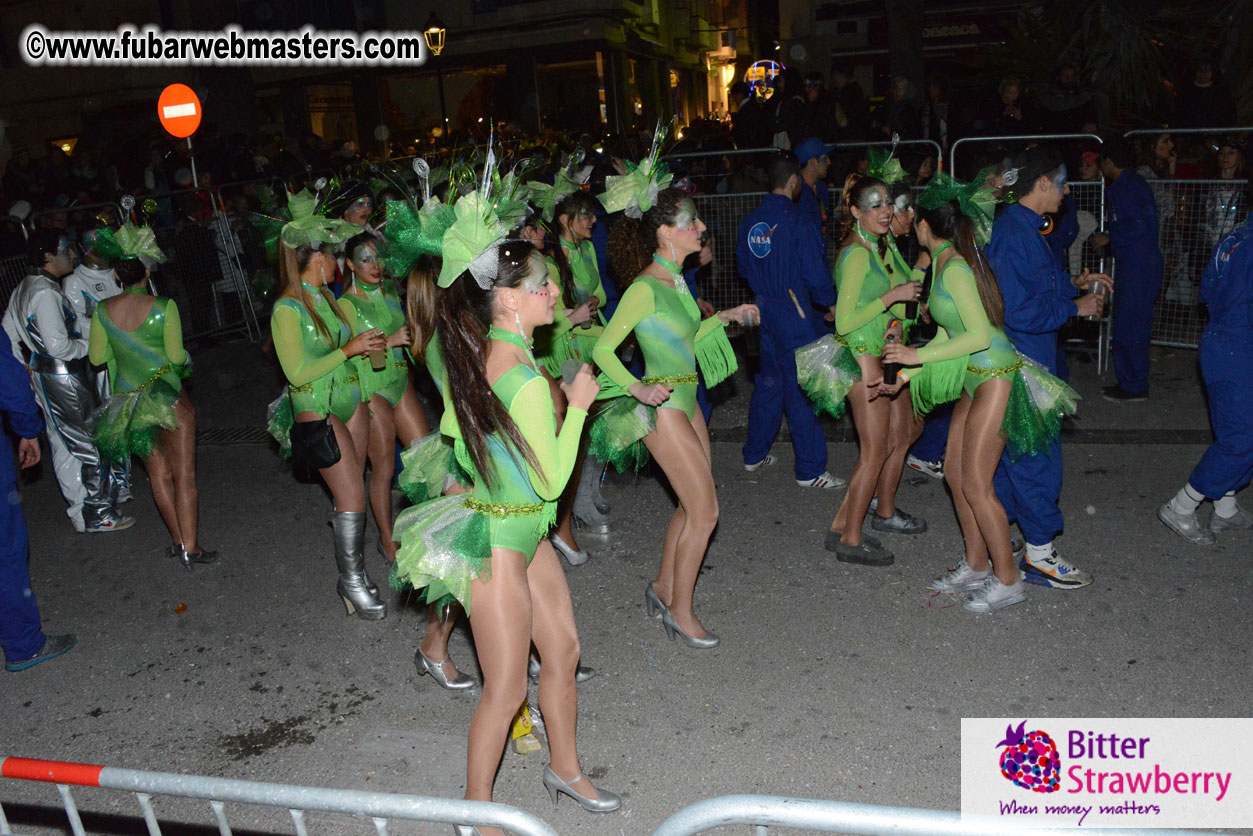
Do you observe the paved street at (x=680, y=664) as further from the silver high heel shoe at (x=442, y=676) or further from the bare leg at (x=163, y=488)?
the bare leg at (x=163, y=488)

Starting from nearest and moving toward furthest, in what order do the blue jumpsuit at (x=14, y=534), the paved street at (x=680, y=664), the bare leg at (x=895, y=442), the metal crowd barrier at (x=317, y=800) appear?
the metal crowd barrier at (x=317, y=800), the paved street at (x=680, y=664), the blue jumpsuit at (x=14, y=534), the bare leg at (x=895, y=442)

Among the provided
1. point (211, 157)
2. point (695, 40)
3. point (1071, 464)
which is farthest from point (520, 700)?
point (695, 40)

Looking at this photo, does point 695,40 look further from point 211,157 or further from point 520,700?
point 520,700

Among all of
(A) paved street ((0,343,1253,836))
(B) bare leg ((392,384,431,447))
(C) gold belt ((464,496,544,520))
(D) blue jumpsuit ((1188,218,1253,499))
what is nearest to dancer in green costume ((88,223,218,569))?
(A) paved street ((0,343,1253,836))

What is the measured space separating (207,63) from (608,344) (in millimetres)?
18228

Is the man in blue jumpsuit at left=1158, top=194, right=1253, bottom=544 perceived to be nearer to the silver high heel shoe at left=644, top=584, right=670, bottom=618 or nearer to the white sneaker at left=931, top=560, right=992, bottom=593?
the white sneaker at left=931, top=560, right=992, bottom=593

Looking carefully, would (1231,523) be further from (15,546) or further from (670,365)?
(15,546)

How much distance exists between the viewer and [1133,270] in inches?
294

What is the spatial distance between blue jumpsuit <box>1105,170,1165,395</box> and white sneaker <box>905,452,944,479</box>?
232 centimetres

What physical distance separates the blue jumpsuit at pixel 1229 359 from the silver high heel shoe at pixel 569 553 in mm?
3436

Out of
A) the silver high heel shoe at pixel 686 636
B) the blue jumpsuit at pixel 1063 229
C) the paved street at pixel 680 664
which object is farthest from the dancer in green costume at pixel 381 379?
the blue jumpsuit at pixel 1063 229

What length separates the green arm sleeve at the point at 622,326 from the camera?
14.0 feet

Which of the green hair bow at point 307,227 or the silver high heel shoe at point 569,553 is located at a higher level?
the green hair bow at point 307,227

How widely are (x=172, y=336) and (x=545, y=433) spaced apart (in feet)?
11.9
